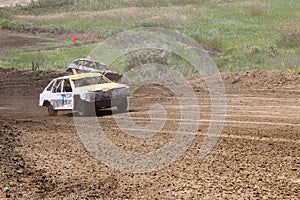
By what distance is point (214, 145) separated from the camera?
12.2m

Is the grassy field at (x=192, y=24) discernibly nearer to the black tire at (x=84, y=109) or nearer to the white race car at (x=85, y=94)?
the white race car at (x=85, y=94)

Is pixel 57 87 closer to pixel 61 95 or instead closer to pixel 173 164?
pixel 61 95

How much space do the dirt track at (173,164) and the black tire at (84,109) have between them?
1.35ft

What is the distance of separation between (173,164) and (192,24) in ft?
143

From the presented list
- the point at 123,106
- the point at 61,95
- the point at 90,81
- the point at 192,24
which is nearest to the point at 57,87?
the point at 61,95

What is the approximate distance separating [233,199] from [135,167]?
2.64m

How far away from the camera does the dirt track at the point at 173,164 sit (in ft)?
29.7

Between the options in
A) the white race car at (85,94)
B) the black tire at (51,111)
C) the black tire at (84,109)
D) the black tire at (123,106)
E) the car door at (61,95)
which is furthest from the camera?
the black tire at (51,111)

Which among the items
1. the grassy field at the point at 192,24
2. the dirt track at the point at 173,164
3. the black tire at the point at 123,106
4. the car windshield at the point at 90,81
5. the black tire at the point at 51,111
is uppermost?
the dirt track at the point at 173,164

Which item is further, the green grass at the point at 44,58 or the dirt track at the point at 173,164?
the green grass at the point at 44,58

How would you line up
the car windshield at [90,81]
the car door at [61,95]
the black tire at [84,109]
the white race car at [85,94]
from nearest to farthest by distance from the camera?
the white race car at [85,94]
the black tire at [84,109]
the car door at [61,95]
the car windshield at [90,81]

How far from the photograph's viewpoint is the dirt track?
9039 mm

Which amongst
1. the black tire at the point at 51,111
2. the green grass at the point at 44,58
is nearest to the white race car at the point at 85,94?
the black tire at the point at 51,111

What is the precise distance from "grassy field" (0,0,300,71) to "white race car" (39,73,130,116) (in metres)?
9.88
